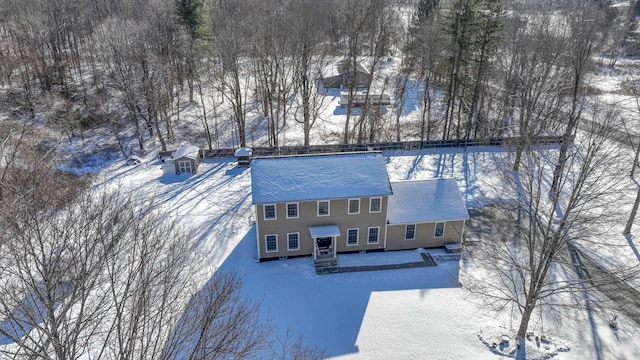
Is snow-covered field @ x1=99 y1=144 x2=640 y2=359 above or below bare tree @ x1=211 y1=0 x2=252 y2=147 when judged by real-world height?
below

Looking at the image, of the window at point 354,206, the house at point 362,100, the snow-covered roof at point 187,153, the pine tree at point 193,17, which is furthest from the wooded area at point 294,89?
the window at point 354,206

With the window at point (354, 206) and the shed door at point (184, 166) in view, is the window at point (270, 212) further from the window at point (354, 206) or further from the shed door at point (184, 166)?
the shed door at point (184, 166)

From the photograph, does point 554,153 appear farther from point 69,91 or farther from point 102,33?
point 69,91

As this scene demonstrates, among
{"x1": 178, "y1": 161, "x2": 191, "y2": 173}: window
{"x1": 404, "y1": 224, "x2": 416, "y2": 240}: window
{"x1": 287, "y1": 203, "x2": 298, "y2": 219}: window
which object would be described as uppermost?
{"x1": 287, "y1": 203, "x2": 298, "y2": 219}: window

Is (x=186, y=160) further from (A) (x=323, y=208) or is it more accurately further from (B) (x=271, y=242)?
(A) (x=323, y=208)

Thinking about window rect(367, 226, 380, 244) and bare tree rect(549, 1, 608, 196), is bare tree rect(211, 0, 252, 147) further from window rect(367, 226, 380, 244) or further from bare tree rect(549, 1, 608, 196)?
bare tree rect(549, 1, 608, 196)

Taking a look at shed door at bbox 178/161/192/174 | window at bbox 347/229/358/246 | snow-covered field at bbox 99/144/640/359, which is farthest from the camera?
shed door at bbox 178/161/192/174

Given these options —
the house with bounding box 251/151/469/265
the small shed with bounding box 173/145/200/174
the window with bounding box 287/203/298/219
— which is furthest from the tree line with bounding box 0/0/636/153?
the window with bounding box 287/203/298/219

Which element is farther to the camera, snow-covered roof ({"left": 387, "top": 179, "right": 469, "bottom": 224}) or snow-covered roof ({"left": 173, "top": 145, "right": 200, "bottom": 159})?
snow-covered roof ({"left": 173, "top": 145, "right": 200, "bottom": 159})
